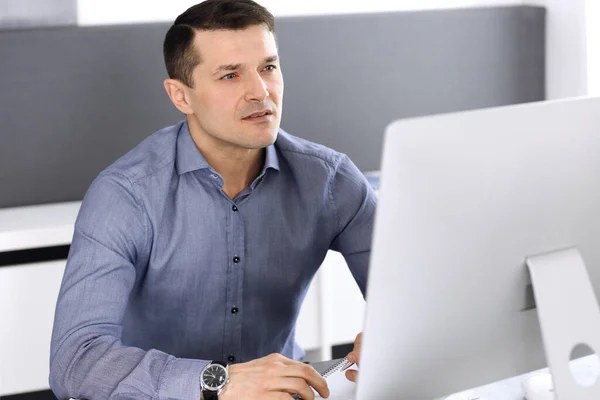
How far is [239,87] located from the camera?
196 centimetres

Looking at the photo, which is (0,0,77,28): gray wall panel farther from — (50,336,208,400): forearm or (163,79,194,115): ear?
(50,336,208,400): forearm

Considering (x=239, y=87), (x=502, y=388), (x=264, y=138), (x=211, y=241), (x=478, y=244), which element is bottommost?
(x=502, y=388)

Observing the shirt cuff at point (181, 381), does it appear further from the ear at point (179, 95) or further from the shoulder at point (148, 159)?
the ear at point (179, 95)

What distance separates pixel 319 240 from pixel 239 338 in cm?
28

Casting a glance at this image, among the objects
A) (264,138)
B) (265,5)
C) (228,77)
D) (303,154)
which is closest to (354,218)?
(303,154)

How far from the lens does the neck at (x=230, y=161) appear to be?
2023 mm

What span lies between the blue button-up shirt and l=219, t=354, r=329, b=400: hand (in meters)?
0.35

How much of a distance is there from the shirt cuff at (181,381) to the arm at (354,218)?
2.12 ft

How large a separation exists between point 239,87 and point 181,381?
0.71 meters

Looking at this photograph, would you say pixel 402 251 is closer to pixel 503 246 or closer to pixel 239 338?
pixel 503 246

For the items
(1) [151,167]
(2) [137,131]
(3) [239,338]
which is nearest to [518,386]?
(3) [239,338]

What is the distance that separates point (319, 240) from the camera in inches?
82.0

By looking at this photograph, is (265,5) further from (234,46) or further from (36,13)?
(234,46)

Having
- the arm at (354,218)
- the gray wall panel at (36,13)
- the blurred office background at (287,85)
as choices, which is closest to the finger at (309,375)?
the arm at (354,218)
